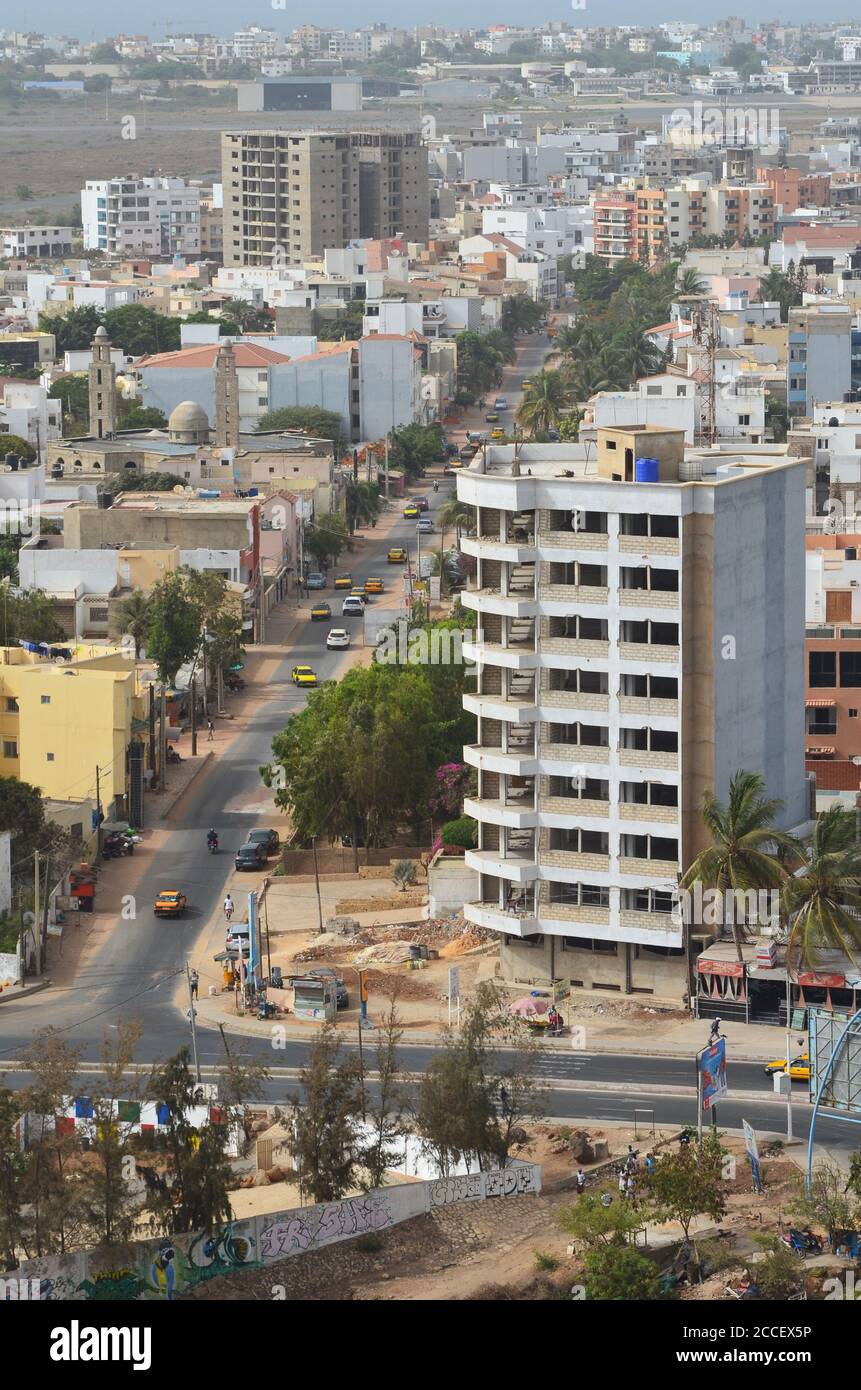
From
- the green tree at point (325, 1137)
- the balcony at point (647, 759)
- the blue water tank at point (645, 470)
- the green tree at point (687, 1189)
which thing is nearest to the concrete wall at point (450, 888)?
the balcony at point (647, 759)

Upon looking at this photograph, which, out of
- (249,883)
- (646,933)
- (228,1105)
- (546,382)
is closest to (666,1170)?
(228,1105)

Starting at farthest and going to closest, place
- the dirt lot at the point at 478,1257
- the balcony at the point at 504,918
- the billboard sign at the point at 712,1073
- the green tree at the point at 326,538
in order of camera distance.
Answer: the green tree at the point at 326,538 → the balcony at the point at 504,918 → the billboard sign at the point at 712,1073 → the dirt lot at the point at 478,1257

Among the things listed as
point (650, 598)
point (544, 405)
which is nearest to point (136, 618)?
point (650, 598)

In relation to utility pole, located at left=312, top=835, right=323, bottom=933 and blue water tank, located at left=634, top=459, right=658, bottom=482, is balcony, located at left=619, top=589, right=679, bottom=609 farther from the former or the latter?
utility pole, located at left=312, top=835, right=323, bottom=933

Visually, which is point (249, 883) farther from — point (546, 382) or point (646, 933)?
point (546, 382)

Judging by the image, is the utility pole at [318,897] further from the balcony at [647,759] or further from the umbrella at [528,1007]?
the balcony at [647,759]

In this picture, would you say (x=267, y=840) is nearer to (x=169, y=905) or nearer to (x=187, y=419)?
(x=169, y=905)

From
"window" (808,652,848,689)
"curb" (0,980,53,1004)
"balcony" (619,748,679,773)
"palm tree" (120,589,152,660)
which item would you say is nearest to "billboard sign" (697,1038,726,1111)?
"balcony" (619,748,679,773)
